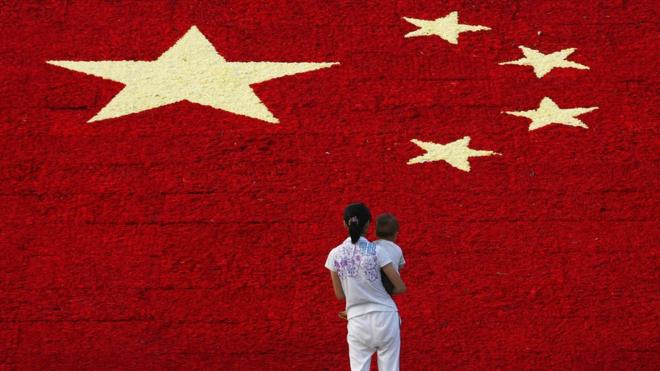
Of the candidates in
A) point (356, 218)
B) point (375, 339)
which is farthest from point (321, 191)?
point (375, 339)

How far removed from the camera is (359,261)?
157 inches

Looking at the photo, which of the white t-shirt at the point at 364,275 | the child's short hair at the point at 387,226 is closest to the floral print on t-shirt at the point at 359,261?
the white t-shirt at the point at 364,275

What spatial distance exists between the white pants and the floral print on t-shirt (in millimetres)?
185

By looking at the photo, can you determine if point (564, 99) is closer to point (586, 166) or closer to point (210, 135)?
point (586, 166)

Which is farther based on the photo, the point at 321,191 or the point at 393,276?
the point at 321,191

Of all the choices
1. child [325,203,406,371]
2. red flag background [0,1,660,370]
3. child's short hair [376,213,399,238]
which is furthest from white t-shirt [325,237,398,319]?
red flag background [0,1,660,370]

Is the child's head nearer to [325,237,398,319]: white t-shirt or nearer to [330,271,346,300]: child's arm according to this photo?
[325,237,398,319]: white t-shirt

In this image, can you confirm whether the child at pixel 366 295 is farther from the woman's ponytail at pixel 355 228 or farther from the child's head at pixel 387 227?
the child's head at pixel 387 227

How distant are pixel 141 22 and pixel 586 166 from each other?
125 inches

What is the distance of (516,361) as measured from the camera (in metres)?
5.35

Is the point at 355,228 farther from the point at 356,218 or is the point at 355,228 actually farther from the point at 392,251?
the point at 392,251

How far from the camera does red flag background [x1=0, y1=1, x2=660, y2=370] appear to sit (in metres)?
5.42

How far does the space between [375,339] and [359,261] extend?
0.36 m

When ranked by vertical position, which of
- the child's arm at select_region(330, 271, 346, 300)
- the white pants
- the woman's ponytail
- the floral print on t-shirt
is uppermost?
the woman's ponytail
